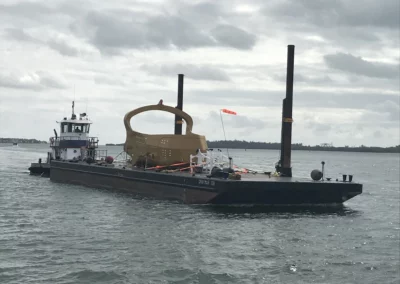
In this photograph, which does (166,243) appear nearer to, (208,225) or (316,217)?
(208,225)

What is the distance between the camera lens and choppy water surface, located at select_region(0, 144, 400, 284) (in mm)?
14844

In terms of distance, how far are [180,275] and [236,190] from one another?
1127cm

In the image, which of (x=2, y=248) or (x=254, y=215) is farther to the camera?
(x=254, y=215)

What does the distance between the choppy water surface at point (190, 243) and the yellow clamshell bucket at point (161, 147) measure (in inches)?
216

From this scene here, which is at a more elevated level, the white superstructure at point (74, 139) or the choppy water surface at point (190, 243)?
the white superstructure at point (74, 139)

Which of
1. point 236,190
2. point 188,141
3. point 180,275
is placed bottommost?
point 180,275

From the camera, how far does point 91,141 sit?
48.1m

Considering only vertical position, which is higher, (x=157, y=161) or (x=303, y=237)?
(x=157, y=161)

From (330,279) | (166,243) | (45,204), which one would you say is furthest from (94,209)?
(330,279)

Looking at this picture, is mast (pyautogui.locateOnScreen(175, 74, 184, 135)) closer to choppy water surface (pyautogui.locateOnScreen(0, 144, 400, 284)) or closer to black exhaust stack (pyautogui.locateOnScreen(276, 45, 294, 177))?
black exhaust stack (pyautogui.locateOnScreen(276, 45, 294, 177))

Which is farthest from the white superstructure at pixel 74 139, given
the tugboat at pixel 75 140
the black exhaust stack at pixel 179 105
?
the black exhaust stack at pixel 179 105

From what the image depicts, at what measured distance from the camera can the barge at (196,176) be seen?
86.1 ft

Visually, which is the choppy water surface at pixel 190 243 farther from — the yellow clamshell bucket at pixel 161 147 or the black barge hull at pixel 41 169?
the black barge hull at pixel 41 169

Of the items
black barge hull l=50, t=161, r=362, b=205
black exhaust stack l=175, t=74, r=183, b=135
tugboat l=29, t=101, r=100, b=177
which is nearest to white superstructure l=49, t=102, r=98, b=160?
tugboat l=29, t=101, r=100, b=177
